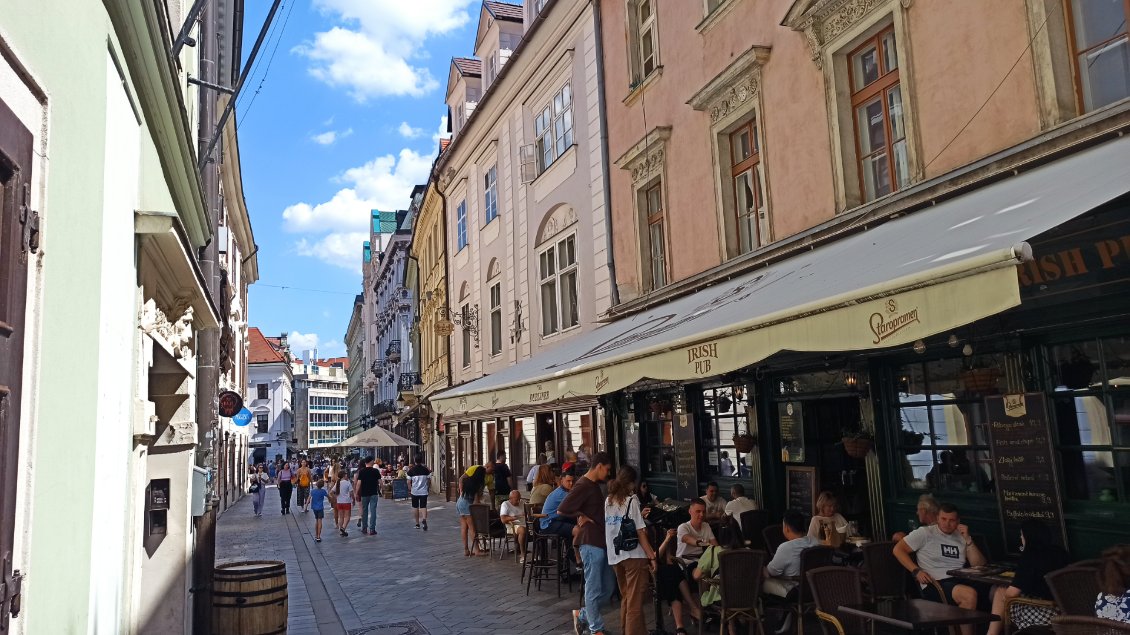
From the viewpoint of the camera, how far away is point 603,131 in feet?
50.5

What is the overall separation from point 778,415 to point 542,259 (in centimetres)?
892

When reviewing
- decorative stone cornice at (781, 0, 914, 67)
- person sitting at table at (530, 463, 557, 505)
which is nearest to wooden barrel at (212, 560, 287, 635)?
person sitting at table at (530, 463, 557, 505)

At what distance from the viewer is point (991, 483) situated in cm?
780

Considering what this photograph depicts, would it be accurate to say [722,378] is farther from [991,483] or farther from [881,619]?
[881,619]

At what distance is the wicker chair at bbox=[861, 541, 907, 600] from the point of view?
722cm

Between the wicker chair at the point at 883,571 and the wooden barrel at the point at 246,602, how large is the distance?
16.7 ft

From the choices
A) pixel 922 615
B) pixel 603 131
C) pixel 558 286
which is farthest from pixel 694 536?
pixel 558 286

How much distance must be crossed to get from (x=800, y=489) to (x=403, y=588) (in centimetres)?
552

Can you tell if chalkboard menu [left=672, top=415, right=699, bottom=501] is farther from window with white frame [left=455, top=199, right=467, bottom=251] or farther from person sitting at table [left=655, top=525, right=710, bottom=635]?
window with white frame [left=455, top=199, right=467, bottom=251]

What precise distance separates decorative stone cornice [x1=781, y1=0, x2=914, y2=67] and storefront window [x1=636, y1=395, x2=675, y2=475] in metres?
5.89

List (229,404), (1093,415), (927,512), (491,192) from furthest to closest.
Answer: (491,192), (229,404), (927,512), (1093,415)

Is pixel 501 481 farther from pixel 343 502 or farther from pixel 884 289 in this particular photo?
pixel 884 289

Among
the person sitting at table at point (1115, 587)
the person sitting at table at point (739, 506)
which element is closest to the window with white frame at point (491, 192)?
the person sitting at table at point (739, 506)

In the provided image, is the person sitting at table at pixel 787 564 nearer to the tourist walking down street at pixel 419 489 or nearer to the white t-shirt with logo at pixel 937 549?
the white t-shirt with logo at pixel 937 549
